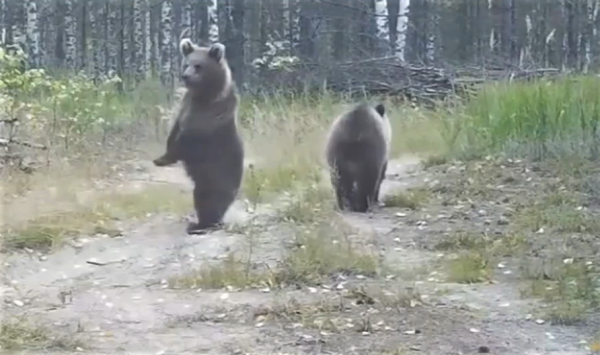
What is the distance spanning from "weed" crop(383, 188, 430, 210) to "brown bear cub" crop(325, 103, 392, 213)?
5 centimetres

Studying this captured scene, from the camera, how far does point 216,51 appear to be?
313cm

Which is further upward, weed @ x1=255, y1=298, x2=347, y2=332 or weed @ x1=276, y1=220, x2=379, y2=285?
weed @ x1=276, y1=220, x2=379, y2=285

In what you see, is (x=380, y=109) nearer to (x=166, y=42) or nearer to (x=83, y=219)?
(x=166, y=42)

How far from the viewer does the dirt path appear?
2791 mm

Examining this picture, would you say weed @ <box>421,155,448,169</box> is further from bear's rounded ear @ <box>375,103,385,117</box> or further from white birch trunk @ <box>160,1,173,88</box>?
white birch trunk @ <box>160,1,173,88</box>

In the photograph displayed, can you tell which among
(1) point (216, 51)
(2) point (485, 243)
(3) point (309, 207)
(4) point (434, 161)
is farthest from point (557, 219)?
(1) point (216, 51)

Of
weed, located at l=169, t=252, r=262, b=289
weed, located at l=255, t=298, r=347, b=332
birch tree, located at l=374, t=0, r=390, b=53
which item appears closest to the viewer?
weed, located at l=255, t=298, r=347, b=332

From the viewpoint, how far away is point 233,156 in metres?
3.26

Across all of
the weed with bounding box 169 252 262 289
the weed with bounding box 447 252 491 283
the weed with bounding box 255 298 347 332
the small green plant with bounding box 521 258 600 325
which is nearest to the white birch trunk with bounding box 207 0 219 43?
the weed with bounding box 169 252 262 289

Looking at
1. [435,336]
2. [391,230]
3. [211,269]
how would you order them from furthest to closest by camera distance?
[391,230] → [211,269] → [435,336]

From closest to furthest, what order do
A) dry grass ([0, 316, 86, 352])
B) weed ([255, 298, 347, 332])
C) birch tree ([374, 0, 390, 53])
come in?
dry grass ([0, 316, 86, 352])
weed ([255, 298, 347, 332])
birch tree ([374, 0, 390, 53])

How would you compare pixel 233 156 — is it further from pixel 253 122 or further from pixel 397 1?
pixel 397 1

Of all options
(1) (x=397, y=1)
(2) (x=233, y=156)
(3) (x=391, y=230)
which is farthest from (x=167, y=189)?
(1) (x=397, y=1)

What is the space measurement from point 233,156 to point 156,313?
583 millimetres
